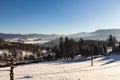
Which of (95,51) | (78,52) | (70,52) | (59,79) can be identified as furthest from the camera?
(78,52)

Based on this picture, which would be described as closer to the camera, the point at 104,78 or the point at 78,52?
the point at 104,78

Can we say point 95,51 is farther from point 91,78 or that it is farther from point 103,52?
point 91,78

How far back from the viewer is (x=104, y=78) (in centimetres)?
3900

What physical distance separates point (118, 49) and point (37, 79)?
8906 centimetres

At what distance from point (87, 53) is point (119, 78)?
72457 mm

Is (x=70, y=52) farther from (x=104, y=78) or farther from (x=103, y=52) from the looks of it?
(x=104, y=78)

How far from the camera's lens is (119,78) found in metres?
39.1

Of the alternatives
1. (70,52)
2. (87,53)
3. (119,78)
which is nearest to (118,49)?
(87,53)

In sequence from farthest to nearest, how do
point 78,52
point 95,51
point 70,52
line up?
point 78,52 < point 95,51 < point 70,52

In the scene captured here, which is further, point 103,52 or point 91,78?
point 103,52

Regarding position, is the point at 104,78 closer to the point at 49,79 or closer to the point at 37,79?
the point at 49,79

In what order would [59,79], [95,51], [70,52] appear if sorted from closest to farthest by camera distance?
[59,79] < [70,52] < [95,51]

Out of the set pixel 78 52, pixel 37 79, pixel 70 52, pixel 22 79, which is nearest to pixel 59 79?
pixel 37 79

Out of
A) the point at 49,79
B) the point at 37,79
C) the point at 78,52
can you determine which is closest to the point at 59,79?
the point at 49,79
